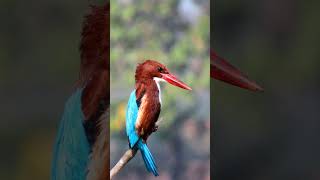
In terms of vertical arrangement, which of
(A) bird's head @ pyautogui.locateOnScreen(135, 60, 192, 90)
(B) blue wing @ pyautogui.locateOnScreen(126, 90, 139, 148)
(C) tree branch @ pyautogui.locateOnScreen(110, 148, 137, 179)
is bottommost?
(C) tree branch @ pyautogui.locateOnScreen(110, 148, 137, 179)

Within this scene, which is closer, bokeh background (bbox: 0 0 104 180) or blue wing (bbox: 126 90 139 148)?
bokeh background (bbox: 0 0 104 180)

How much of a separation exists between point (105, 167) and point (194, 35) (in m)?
0.84

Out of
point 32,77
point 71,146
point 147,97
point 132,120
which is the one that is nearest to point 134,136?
point 132,120

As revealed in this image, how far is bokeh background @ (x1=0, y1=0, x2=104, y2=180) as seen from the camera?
131 inches

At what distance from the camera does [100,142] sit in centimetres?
360

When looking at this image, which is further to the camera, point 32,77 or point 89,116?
point 89,116

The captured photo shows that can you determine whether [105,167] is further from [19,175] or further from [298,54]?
[298,54]

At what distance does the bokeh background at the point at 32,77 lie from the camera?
131 inches

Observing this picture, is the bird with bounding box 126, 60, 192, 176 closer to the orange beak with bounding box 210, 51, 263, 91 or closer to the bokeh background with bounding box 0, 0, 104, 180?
the orange beak with bounding box 210, 51, 263, 91

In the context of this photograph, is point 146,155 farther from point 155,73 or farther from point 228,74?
point 228,74

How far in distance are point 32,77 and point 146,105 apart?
610mm

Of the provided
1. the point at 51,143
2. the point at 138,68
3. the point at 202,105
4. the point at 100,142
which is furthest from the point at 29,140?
the point at 202,105

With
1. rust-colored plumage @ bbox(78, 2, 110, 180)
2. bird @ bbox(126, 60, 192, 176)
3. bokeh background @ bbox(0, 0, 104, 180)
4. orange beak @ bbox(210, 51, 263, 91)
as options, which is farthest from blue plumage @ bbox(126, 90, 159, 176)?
orange beak @ bbox(210, 51, 263, 91)

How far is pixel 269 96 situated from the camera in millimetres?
3768
